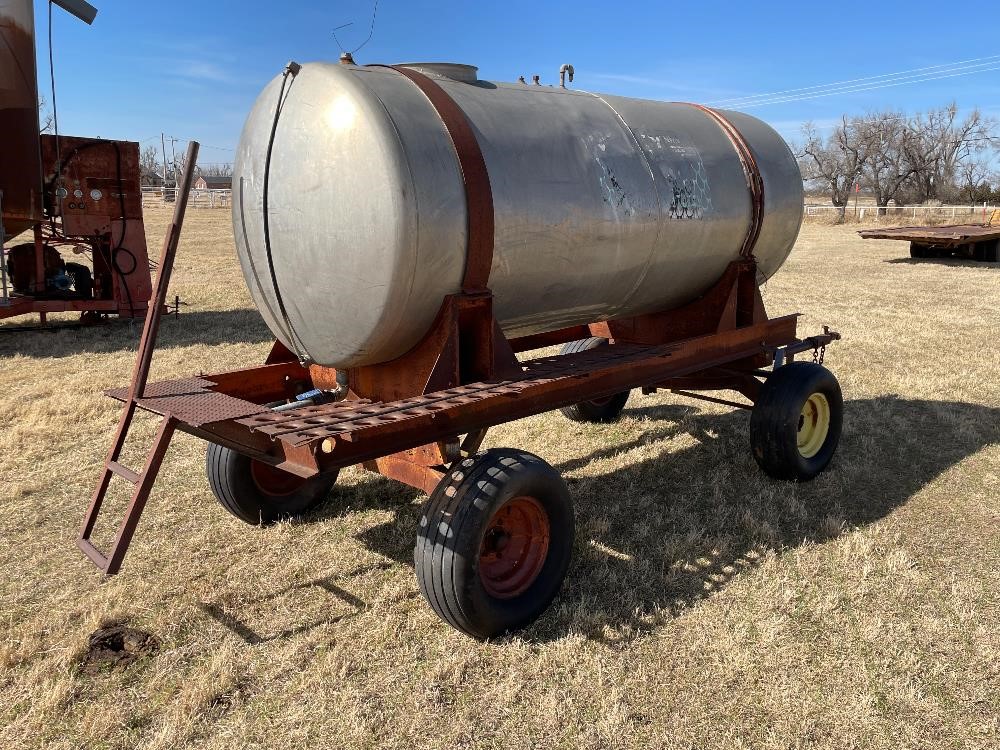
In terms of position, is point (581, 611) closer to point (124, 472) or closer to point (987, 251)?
point (124, 472)

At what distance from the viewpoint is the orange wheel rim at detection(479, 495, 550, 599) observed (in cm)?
364

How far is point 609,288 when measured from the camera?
4457mm

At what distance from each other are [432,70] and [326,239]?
1.26 meters

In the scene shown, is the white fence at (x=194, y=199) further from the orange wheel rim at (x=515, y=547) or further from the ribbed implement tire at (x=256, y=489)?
the orange wheel rim at (x=515, y=547)

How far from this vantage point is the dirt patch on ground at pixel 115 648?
3303mm

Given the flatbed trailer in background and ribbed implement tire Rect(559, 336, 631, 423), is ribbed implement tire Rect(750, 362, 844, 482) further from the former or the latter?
the flatbed trailer in background

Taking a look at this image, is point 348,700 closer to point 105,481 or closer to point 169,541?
point 105,481

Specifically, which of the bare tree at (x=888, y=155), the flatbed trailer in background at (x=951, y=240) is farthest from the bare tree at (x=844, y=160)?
the flatbed trailer in background at (x=951, y=240)

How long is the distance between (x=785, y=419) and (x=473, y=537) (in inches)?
108

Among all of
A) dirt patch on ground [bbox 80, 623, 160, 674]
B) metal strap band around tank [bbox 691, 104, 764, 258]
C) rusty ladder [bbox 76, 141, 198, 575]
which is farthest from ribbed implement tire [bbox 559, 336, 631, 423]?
dirt patch on ground [bbox 80, 623, 160, 674]

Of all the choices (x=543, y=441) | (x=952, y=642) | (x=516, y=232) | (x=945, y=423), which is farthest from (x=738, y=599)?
(x=945, y=423)

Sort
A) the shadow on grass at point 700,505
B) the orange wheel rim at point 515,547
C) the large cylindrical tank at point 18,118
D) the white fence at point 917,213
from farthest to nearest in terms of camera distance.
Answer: the white fence at point 917,213 → the large cylindrical tank at point 18,118 → the shadow on grass at point 700,505 → the orange wheel rim at point 515,547

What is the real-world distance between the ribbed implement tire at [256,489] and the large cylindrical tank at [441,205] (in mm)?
894

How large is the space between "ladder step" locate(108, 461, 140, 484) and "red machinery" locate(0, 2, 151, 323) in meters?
7.27
